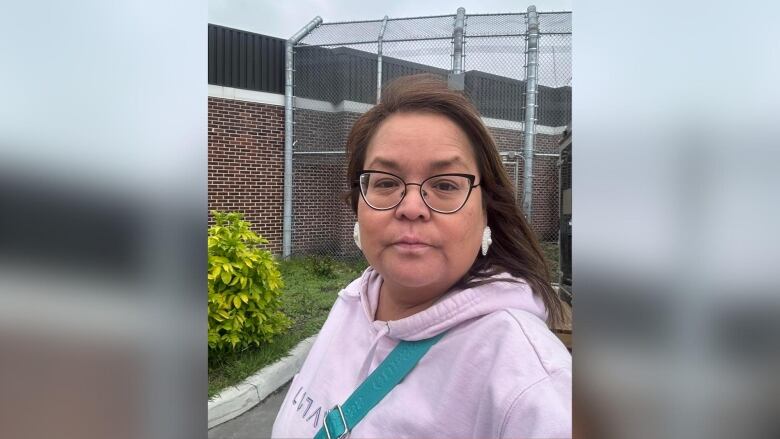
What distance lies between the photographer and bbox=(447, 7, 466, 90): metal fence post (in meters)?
1.06

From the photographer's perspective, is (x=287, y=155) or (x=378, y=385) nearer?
(x=378, y=385)

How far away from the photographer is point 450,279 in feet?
3.34

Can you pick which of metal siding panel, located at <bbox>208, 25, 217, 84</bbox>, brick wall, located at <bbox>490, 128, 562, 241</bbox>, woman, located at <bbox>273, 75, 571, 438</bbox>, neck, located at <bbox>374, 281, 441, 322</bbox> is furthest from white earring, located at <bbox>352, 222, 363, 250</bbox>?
metal siding panel, located at <bbox>208, 25, 217, 84</bbox>

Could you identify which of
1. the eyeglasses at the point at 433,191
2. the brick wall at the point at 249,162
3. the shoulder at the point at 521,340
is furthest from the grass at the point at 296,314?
the shoulder at the point at 521,340

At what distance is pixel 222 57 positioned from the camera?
1.13 m

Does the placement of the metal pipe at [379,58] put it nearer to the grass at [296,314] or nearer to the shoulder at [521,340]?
the grass at [296,314]

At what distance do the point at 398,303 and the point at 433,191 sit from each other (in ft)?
0.92

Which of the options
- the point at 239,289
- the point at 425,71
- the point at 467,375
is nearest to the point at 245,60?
the point at 425,71

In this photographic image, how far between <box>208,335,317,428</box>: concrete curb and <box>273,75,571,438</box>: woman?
15 centimetres

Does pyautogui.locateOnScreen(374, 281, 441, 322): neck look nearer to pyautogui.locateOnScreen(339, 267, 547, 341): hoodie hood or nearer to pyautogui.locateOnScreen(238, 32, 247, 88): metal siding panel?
pyautogui.locateOnScreen(339, 267, 547, 341): hoodie hood

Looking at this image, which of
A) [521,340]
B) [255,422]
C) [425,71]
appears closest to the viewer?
[521,340]

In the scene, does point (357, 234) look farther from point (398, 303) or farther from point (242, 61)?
point (242, 61)
